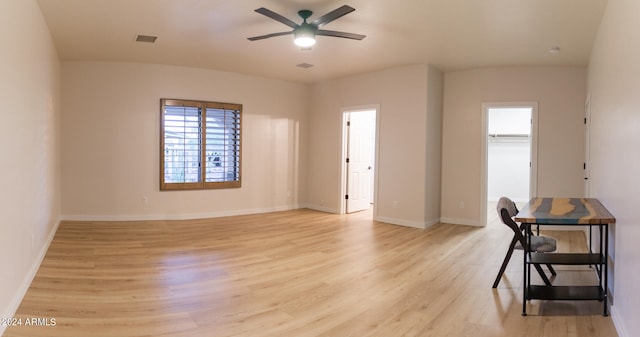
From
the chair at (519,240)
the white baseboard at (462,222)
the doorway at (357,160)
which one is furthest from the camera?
the doorway at (357,160)

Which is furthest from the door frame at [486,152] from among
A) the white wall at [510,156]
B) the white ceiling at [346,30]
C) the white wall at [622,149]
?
the white wall at [510,156]

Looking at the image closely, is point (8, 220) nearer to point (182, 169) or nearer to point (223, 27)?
point (223, 27)

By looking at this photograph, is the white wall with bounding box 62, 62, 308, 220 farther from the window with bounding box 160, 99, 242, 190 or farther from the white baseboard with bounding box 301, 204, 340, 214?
the white baseboard with bounding box 301, 204, 340, 214

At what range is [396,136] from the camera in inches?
250

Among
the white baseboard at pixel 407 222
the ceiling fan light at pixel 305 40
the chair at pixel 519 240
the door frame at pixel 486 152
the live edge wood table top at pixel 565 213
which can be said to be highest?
the ceiling fan light at pixel 305 40

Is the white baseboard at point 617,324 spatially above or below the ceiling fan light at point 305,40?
below

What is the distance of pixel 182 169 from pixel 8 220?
3.86 m

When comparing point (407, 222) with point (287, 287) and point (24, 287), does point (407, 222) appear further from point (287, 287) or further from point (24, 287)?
point (24, 287)

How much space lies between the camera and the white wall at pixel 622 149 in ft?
7.32

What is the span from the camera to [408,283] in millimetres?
3459

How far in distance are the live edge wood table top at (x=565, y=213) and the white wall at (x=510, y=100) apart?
250 cm

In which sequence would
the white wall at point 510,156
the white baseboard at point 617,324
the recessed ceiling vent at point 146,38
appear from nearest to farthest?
the white baseboard at point 617,324, the recessed ceiling vent at point 146,38, the white wall at point 510,156

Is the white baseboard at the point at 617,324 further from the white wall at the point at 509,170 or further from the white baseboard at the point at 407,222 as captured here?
the white wall at the point at 509,170

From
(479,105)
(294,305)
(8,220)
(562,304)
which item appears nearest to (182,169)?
(8,220)
